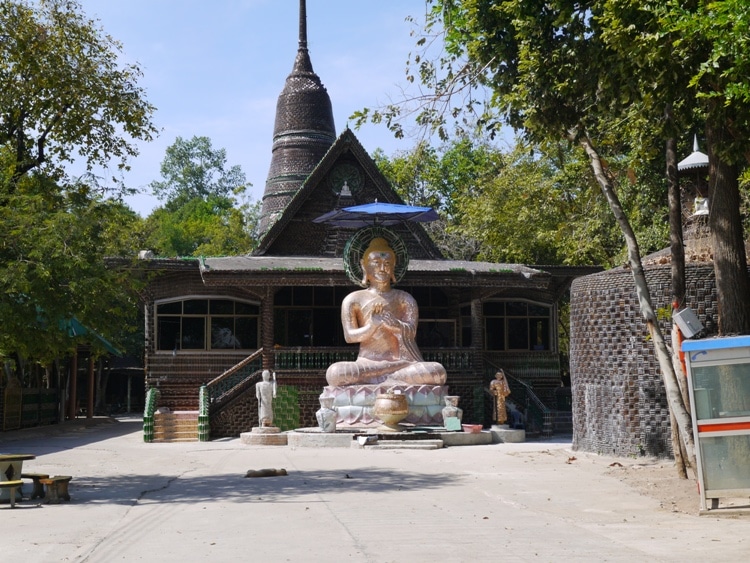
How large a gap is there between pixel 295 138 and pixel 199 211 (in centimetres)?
2723

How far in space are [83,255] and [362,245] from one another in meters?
10.2

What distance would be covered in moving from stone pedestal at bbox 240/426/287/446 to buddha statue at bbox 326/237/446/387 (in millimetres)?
1663

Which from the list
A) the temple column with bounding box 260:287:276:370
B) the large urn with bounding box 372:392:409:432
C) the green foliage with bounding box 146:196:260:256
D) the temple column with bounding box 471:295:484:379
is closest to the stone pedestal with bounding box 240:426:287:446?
the large urn with bounding box 372:392:409:432

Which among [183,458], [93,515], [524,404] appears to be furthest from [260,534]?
[524,404]

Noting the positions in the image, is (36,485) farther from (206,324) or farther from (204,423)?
(206,324)

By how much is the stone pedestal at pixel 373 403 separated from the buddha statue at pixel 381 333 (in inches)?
8.8

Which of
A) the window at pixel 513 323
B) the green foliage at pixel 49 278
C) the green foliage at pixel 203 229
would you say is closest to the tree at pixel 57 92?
the green foliage at pixel 49 278

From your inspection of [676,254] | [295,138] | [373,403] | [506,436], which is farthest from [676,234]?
[295,138]

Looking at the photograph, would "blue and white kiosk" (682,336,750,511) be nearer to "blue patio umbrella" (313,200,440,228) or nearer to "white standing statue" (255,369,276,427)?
"white standing statue" (255,369,276,427)

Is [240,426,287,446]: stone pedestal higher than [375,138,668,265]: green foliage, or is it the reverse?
[375,138,668,265]: green foliage

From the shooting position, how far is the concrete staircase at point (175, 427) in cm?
2089

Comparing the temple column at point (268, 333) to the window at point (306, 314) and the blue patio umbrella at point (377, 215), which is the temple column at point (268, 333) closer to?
the blue patio umbrella at point (377, 215)

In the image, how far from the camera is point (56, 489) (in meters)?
10.4

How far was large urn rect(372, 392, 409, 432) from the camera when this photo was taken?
17.9 m
